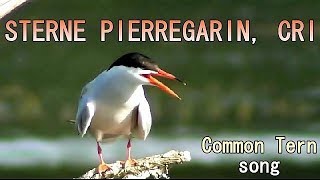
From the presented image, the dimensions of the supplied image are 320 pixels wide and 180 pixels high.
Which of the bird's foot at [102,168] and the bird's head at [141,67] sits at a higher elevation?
the bird's head at [141,67]

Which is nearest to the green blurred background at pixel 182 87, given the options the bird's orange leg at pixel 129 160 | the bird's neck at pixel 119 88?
the bird's orange leg at pixel 129 160

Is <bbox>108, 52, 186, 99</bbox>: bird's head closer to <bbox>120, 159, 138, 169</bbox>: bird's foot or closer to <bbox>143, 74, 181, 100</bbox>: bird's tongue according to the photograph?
<bbox>143, 74, 181, 100</bbox>: bird's tongue

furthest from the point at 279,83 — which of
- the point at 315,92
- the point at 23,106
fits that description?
the point at 23,106

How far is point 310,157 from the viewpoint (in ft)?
8.72

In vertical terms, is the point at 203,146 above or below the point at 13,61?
below

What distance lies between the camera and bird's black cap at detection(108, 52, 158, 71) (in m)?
2.44

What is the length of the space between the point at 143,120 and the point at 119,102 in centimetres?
12

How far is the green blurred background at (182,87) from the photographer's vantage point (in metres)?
2.64

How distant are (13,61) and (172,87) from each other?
0.58 metres

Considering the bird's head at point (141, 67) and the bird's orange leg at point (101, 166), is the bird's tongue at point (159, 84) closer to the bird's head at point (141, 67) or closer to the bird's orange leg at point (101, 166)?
the bird's head at point (141, 67)

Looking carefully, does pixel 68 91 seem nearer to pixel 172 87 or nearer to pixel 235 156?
pixel 172 87

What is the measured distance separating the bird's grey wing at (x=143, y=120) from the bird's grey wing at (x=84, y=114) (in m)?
0.16

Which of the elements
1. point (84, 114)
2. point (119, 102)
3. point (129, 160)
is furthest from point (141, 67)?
point (129, 160)

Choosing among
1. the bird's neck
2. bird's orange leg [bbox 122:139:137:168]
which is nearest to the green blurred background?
bird's orange leg [bbox 122:139:137:168]
